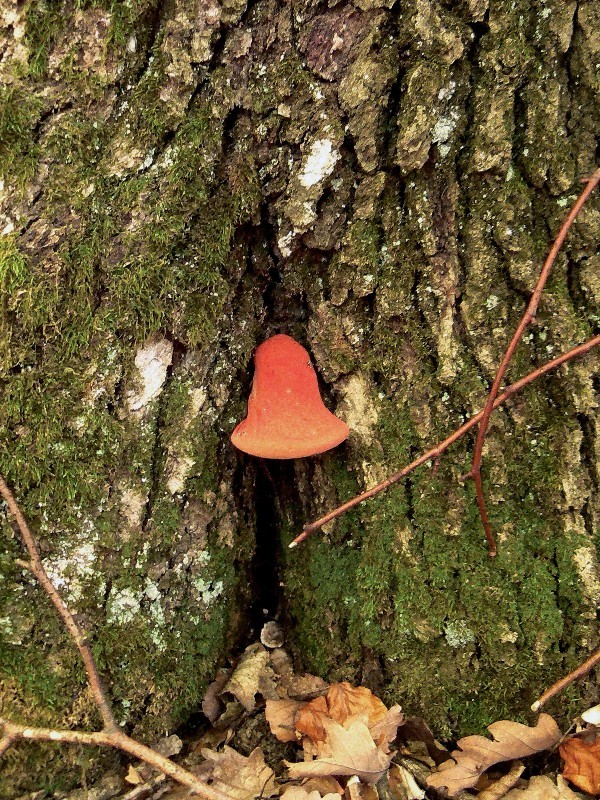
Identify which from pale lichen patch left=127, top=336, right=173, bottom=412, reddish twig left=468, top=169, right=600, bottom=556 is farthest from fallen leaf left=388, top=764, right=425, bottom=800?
pale lichen patch left=127, top=336, right=173, bottom=412

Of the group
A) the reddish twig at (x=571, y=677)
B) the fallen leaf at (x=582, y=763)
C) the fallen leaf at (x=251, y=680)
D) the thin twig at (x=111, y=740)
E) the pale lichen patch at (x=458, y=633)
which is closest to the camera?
the thin twig at (x=111, y=740)

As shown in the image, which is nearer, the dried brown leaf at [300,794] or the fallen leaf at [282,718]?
the dried brown leaf at [300,794]

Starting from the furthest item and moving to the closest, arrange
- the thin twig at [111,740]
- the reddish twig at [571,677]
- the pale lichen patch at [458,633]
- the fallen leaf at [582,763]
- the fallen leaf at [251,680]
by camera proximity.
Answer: the fallen leaf at [251,680], the pale lichen patch at [458,633], the reddish twig at [571,677], the fallen leaf at [582,763], the thin twig at [111,740]

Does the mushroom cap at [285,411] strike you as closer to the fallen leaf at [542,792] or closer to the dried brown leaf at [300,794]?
the dried brown leaf at [300,794]

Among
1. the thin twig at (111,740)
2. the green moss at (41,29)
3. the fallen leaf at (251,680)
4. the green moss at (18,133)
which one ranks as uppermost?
the green moss at (41,29)

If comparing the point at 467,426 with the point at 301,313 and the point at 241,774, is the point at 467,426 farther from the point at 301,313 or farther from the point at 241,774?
the point at 241,774

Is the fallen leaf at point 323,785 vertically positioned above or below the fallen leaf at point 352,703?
below

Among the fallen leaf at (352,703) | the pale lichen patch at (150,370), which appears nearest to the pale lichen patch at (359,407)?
the pale lichen patch at (150,370)
